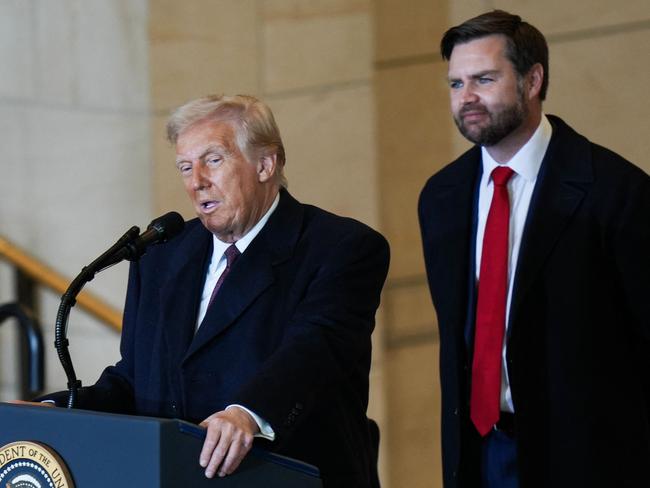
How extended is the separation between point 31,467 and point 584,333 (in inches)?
52.4

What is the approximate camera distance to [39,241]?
559cm

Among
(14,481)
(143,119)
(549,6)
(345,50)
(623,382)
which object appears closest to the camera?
(14,481)

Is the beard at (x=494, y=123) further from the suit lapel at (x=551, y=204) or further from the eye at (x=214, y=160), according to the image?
the eye at (x=214, y=160)

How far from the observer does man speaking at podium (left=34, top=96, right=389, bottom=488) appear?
2711 mm

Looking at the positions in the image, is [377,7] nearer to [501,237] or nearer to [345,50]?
[345,50]

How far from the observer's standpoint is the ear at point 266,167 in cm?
284

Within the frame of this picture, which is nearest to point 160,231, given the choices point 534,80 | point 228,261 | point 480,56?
point 228,261

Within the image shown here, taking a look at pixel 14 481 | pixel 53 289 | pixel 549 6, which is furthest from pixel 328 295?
pixel 53 289

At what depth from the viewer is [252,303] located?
275 cm

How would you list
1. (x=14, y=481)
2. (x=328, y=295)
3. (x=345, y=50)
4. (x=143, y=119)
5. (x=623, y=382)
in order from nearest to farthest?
(x=14, y=481), (x=328, y=295), (x=623, y=382), (x=345, y=50), (x=143, y=119)

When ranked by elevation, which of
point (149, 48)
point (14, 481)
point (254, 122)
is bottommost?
point (14, 481)

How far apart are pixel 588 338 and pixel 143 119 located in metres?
2.94

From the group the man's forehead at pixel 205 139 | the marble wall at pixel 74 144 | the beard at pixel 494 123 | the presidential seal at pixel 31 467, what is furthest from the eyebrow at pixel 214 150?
the marble wall at pixel 74 144

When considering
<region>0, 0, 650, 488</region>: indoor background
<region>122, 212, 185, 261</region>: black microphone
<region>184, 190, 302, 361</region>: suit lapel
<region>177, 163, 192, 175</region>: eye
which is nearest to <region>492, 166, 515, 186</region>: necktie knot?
<region>184, 190, 302, 361</region>: suit lapel
